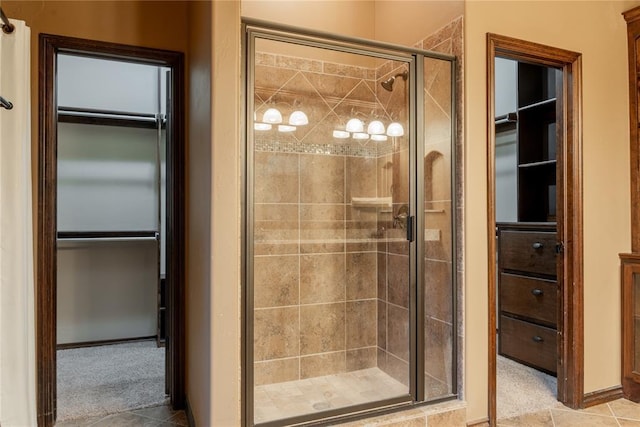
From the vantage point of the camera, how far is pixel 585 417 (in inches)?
92.7

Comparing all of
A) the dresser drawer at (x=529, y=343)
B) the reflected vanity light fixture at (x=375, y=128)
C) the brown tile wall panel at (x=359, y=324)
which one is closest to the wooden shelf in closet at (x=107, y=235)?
the brown tile wall panel at (x=359, y=324)

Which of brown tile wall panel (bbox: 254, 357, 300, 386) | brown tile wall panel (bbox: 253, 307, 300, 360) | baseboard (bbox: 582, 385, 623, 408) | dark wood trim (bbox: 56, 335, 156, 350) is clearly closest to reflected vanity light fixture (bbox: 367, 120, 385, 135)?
brown tile wall panel (bbox: 253, 307, 300, 360)

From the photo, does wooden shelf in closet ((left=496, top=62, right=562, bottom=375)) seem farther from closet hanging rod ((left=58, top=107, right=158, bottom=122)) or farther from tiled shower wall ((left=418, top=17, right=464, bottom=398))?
closet hanging rod ((left=58, top=107, right=158, bottom=122))

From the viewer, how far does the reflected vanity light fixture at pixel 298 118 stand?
8.16 feet

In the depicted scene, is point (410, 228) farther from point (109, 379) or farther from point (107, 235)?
point (107, 235)

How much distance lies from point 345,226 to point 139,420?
1.60 m

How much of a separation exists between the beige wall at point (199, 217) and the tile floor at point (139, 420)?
0.52 feet

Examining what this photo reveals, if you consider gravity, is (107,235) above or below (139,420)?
above

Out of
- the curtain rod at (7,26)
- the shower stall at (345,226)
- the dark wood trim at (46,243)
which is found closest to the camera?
the curtain rod at (7,26)

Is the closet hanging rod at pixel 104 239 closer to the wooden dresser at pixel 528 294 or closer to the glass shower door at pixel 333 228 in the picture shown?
the glass shower door at pixel 333 228

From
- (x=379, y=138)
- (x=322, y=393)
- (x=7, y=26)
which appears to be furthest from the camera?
(x=379, y=138)

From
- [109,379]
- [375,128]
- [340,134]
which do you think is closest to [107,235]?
[109,379]

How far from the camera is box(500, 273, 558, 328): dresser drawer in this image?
2879 millimetres

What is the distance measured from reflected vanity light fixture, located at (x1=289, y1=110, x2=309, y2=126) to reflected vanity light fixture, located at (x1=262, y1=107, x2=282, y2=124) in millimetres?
92
